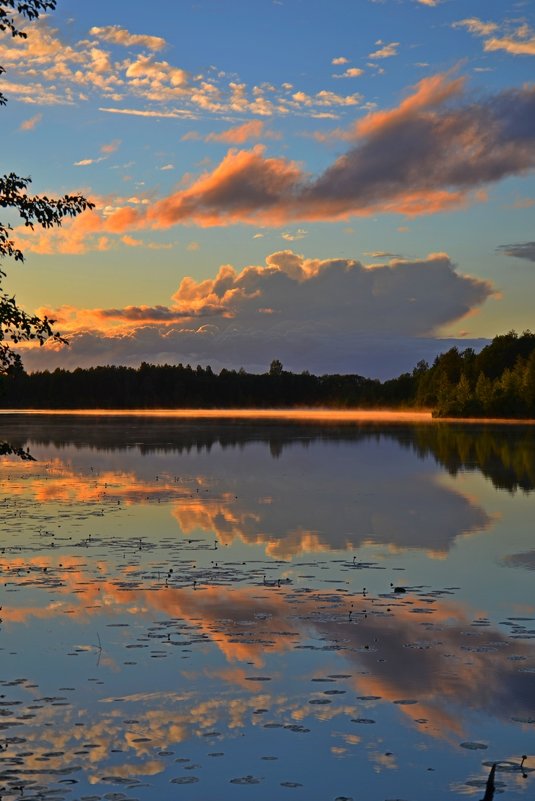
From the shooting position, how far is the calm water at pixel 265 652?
12.0m

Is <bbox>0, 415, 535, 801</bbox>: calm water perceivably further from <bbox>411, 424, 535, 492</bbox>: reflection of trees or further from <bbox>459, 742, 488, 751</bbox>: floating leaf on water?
<bbox>411, 424, 535, 492</bbox>: reflection of trees

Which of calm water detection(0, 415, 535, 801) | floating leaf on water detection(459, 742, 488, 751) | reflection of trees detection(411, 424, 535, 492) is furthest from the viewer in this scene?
reflection of trees detection(411, 424, 535, 492)

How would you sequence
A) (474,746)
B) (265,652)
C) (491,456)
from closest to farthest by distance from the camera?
(474,746)
(265,652)
(491,456)

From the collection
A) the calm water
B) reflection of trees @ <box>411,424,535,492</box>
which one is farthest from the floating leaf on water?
reflection of trees @ <box>411,424,535,492</box>

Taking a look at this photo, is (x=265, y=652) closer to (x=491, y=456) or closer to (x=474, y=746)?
(x=474, y=746)

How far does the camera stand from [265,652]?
1716cm

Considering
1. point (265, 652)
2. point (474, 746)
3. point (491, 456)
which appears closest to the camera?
point (474, 746)

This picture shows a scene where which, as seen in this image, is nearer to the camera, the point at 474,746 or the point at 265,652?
the point at 474,746

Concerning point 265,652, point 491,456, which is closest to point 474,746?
point 265,652

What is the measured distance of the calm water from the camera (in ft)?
39.5

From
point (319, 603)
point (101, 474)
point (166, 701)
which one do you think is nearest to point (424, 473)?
point (101, 474)

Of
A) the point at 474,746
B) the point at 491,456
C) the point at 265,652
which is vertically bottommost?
the point at 474,746

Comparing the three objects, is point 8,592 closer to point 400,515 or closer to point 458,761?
point 458,761

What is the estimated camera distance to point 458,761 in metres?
12.3
